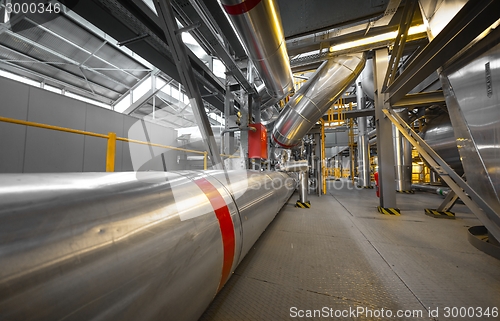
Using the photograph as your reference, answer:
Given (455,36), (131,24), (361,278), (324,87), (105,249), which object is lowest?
(361,278)

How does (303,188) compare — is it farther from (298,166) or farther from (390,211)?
(390,211)

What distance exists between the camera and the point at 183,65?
1.97 m

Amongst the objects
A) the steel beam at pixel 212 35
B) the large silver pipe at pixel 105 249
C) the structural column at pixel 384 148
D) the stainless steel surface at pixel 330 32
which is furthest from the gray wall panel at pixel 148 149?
the structural column at pixel 384 148

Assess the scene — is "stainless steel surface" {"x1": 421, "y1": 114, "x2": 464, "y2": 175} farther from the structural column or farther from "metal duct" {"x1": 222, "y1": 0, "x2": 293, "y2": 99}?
"metal duct" {"x1": 222, "y1": 0, "x2": 293, "y2": 99}

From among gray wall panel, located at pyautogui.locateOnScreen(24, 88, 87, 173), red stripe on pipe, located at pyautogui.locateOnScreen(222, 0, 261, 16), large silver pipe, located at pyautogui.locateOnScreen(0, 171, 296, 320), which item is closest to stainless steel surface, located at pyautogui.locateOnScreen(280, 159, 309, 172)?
red stripe on pipe, located at pyautogui.locateOnScreen(222, 0, 261, 16)

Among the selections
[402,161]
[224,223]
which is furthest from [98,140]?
[402,161]

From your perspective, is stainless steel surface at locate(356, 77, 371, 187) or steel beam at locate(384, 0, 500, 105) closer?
steel beam at locate(384, 0, 500, 105)

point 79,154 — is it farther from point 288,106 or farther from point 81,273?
point 81,273

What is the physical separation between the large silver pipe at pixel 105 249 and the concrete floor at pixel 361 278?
0.43 metres

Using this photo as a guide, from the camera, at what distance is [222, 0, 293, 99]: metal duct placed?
139 centimetres

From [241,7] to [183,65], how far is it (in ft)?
2.99

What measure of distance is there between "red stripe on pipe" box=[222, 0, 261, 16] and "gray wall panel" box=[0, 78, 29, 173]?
3.86 meters

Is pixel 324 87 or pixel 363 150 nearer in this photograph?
pixel 324 87

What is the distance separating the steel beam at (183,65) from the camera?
70.1 inches
